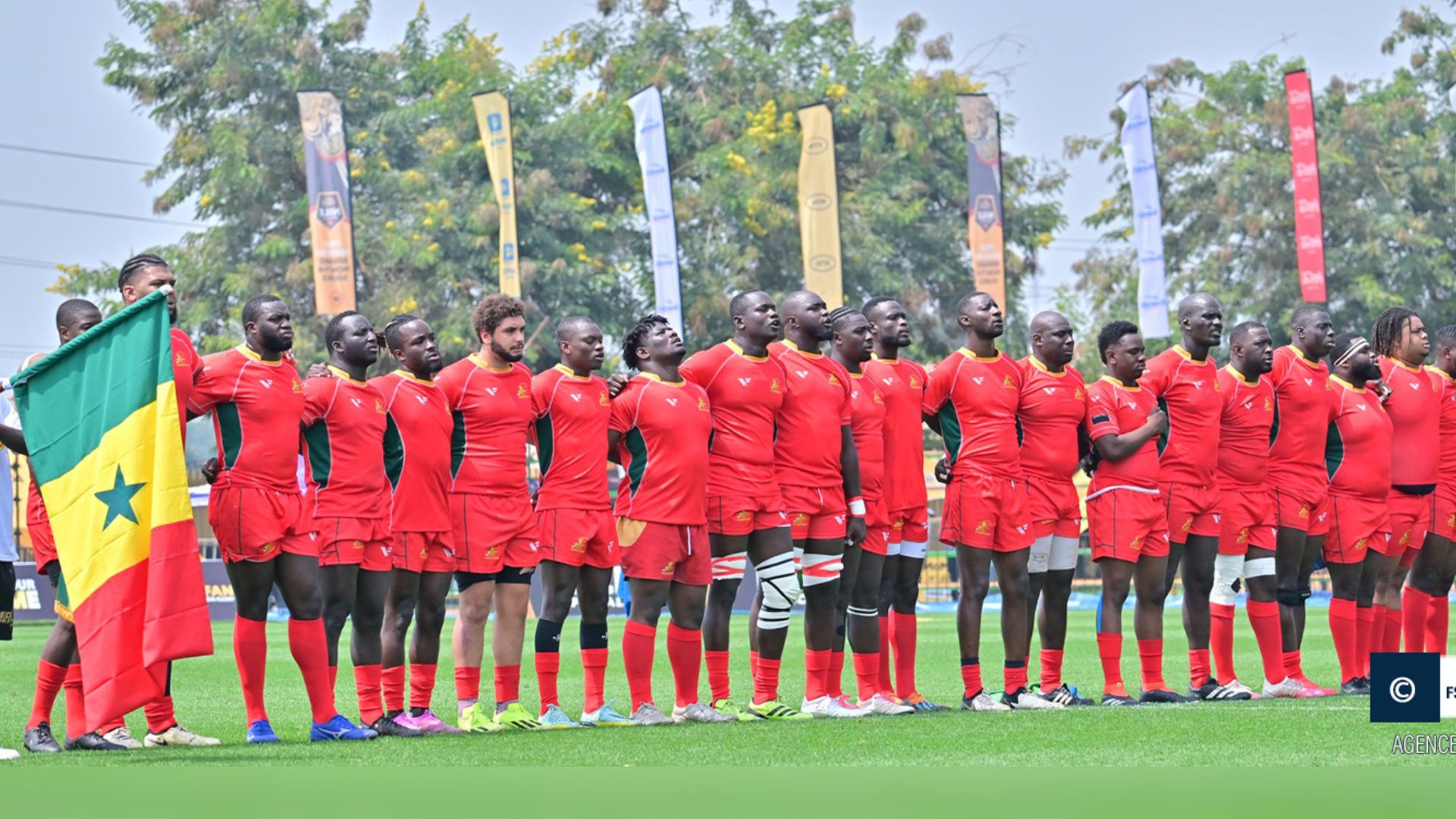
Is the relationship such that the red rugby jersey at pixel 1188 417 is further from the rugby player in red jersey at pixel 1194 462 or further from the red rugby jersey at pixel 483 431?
the red rugby jersey at pixel 483 431

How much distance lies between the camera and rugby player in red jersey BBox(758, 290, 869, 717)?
475 inches

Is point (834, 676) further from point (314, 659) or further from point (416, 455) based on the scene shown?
point (314, 659)

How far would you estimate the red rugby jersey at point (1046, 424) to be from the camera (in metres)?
12.7

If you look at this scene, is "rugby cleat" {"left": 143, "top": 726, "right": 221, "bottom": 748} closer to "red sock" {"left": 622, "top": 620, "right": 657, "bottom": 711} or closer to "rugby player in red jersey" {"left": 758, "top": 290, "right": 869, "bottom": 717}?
"red sock" {"left": 622, "top": 620, "right": 657, "bottom": 711}

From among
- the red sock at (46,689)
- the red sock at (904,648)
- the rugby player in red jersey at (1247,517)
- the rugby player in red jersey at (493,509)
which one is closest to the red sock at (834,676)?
the red sock at (904,648)

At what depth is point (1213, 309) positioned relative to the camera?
42.9 feet

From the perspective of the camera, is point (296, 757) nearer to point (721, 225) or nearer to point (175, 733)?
point (175, 733)

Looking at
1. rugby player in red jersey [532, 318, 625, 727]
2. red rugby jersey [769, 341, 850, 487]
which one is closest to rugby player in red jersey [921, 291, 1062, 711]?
red rugby jersey [769, 341, 850, 487]

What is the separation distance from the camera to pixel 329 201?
31953 mm

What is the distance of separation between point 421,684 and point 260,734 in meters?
1.12

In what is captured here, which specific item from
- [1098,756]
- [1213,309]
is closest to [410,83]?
[1213,309]

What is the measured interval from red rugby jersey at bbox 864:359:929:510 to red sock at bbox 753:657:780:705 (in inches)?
51.1

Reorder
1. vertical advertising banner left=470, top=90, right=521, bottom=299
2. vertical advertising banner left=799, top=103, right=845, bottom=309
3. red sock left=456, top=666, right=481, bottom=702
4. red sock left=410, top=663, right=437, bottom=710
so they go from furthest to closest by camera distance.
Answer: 1. vertical advertising banner left=470, top=90, right=521, bottom=299
2. vertical advertising banner left=799, top=103, right=845, bottom=309
3. red sock left=456, top=666, right=481, bottom=702
4. red sock left=410, top=663, right=437, bottom=710

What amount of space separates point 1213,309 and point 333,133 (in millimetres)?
21256
